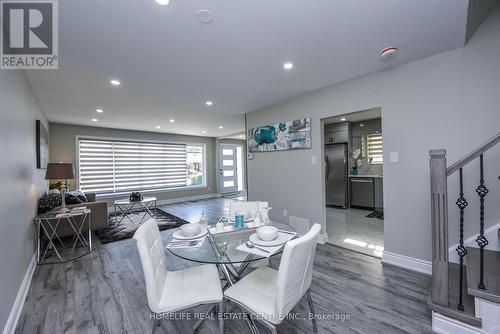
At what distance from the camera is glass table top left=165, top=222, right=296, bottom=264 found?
147 cm

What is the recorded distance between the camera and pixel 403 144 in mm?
2586

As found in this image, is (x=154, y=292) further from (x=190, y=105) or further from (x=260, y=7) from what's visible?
(x=190, y=105)

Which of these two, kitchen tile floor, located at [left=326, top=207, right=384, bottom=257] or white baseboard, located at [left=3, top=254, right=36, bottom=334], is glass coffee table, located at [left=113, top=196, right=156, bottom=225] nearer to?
white baseboard, located at [left=3, top=254, right=36, bottom=334]

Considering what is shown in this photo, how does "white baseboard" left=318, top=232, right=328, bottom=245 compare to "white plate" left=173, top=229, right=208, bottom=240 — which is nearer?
"white plate" left=173, top=229, right=208, bottom=240

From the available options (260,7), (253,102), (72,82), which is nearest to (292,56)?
(260,7)

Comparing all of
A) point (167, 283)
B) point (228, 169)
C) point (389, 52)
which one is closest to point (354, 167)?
point (389, 52)

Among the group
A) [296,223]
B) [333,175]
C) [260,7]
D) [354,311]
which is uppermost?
[260,7]

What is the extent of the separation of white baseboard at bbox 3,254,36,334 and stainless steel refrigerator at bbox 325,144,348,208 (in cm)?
593

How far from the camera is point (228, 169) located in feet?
29.6

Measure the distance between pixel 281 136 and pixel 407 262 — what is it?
100.0 inches

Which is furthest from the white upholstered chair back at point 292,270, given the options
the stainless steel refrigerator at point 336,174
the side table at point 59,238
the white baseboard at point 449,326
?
the stainless steel refrigerator at point 336,174

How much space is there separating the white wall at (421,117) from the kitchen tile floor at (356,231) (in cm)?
43

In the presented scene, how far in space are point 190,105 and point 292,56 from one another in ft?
7.89

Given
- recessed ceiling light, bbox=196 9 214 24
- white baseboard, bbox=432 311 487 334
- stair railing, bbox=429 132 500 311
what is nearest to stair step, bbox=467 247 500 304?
stair railing, bbox=429 132 500 311
